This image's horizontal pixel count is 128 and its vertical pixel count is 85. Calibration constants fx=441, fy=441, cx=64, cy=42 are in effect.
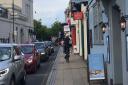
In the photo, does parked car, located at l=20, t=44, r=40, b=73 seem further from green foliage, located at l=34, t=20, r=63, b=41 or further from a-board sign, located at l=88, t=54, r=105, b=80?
green foliage, located at l=34, t=20, r=63, b=41

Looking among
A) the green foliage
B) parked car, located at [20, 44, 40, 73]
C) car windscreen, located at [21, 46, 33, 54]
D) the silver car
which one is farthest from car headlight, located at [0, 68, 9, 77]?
the green foliage

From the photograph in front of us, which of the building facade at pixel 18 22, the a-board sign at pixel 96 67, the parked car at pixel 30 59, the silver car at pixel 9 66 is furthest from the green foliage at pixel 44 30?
the silver car at pixel 9 66

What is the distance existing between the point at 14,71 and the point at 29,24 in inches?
3615

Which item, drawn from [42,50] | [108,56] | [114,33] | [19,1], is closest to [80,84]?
[108,56]

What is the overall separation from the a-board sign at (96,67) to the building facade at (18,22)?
5801cm

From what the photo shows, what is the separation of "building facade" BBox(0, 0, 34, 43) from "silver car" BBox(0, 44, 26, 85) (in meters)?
58.3

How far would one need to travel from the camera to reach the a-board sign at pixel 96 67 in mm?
16172

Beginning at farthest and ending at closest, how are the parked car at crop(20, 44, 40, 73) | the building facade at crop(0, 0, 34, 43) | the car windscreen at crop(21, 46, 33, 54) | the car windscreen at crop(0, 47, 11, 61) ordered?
the building facade at crop(0, 0, 34, 43) → the car windscreen at crop(21, 46, 33, 54) → the parked car at crop(20, 44, 40, 73) → the car windscreen at crop(0, 47, 11, 61)

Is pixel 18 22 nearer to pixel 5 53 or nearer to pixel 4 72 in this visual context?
pixel 5 53

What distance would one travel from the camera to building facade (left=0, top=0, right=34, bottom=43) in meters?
77.4

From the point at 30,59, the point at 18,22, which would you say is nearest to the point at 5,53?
the point at 30,59

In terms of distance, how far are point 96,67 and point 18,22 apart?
7463cm

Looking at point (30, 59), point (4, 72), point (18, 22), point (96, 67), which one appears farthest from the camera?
point (18, 22)

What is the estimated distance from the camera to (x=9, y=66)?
45.4 ft
